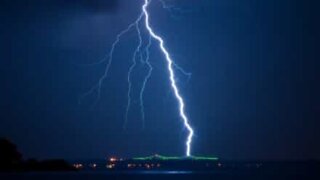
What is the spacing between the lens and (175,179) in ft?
212

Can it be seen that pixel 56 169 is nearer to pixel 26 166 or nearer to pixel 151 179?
pixel 26 166

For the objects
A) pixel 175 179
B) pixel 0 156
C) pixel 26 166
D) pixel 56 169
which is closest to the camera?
pixel 175 179

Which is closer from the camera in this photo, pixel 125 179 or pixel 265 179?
pixel 265 179

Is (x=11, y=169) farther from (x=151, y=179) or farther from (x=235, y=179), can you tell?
(x=235, y=179)

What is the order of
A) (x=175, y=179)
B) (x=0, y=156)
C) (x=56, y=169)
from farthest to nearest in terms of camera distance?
1. (x=56, y=169)
2. (x=0, y=156)
3. (x=175, y=179)

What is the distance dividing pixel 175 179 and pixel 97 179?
6132 millimetres

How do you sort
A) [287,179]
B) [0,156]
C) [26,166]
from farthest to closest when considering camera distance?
1. [26,166]
2. [0,156]
3. [287,179]

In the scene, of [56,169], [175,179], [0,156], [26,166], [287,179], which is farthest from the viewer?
[56,169]

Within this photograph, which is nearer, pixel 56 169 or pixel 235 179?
pixel 235 179

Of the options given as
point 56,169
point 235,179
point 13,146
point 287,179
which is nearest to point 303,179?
point 287,179

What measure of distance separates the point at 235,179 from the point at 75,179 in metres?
12.1

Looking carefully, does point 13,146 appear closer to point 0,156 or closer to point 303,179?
point 0,156

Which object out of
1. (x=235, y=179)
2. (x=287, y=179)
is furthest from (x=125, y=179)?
(x=287, y=179)

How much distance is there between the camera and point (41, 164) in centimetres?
8819
